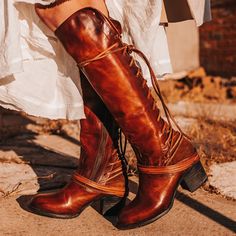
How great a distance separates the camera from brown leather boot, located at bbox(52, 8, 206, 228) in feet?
5.14

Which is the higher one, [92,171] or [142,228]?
[92,171]

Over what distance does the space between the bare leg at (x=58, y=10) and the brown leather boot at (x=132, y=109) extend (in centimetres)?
2

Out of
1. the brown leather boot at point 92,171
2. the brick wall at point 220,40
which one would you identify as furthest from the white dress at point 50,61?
the brick wall at point 220,40

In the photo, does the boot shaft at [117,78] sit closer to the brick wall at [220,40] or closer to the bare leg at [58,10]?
the bare leg at [58,10]

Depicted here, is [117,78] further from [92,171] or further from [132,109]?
[92,171]

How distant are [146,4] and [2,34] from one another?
0.47 metres

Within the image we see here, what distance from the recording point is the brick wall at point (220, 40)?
5438mm

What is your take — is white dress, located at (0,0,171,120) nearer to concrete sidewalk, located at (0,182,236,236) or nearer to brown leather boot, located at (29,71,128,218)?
brown leather boot, located at (29,71,128,218)

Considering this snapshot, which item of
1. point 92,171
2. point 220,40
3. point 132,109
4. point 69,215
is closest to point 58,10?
point 132,109

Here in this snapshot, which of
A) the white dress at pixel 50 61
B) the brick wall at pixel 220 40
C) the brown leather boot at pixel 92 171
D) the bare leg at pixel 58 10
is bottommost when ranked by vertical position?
the brick wall at pixel 220 40

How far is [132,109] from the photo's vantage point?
159cm

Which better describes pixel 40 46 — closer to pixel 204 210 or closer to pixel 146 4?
pixel 146 4

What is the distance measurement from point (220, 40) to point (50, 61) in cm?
401

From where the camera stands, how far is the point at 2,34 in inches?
64.1
